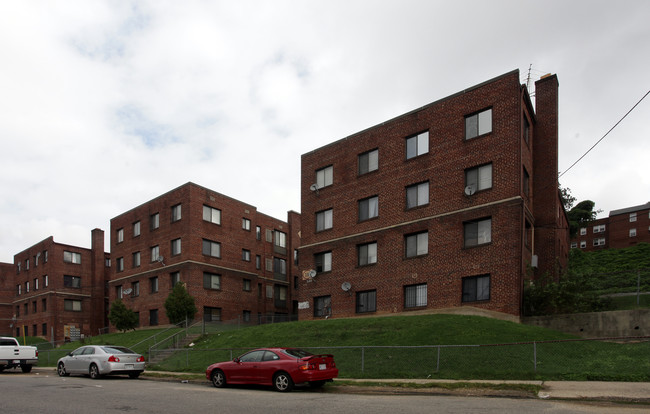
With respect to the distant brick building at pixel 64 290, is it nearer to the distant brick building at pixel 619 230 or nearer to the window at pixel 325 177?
the window at pixel 325 177

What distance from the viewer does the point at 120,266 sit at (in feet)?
151

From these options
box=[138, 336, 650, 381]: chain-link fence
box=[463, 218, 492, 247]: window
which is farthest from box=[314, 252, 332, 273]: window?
box=[138, 336, 650, 381]: chain-link fence

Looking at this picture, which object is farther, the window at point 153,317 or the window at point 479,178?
the window at point 153,317

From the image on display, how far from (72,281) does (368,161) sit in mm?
39424

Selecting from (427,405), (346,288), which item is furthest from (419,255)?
(427,405)

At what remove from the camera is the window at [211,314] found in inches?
1529

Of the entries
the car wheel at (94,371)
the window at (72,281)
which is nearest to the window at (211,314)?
the car wheel at (94,371)

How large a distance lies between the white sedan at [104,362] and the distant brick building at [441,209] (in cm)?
1278

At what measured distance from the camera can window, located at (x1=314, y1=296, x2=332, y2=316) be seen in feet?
102

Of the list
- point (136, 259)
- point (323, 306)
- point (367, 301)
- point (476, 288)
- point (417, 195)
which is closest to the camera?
point (476, 288)

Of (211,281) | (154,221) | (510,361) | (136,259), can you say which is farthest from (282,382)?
(136,259)

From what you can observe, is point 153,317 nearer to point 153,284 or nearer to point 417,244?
point 153,284

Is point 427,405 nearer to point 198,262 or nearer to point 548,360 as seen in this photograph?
point 548,360

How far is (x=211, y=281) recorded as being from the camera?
40156 millimetres
